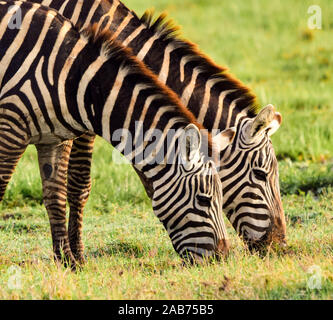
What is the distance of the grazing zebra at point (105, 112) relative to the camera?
22.5 feet

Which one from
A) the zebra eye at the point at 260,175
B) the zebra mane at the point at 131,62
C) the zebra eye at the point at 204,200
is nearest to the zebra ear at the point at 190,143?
the zebra mane at the point at 131,62

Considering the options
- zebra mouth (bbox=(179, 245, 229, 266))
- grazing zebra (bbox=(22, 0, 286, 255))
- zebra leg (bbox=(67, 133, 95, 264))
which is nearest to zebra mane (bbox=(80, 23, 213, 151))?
grazing zebra (bbox=(22, 0, 286, 255))

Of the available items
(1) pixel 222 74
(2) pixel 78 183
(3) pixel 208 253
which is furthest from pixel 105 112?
(2) pixel 78 183

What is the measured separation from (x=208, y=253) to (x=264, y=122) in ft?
4.71

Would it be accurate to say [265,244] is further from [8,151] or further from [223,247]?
[8,151]

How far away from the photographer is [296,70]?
17734 mm

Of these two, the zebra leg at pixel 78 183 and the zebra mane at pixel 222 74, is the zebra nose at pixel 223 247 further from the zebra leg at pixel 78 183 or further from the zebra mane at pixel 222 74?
the zebra leg at pixel 78 183

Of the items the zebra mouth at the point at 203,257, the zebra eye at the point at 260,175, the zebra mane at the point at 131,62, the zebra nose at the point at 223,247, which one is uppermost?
the zebra mane at the point at 131,62

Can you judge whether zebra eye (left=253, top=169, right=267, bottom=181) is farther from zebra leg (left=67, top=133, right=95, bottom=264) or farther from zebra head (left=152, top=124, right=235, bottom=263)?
zebra leg (left=67, top=133, right=95, bottom=264)

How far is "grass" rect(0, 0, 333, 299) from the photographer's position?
6070mm

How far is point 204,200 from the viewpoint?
6.82m

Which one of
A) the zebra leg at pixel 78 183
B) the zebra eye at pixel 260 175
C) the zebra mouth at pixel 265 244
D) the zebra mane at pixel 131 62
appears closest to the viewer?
the zebra mane at pixel 131 62

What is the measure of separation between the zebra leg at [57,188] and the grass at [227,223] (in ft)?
0.66

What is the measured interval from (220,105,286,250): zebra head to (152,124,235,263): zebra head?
2.31 feet
